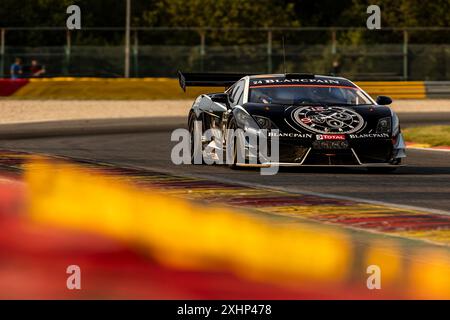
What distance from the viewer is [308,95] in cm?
1730

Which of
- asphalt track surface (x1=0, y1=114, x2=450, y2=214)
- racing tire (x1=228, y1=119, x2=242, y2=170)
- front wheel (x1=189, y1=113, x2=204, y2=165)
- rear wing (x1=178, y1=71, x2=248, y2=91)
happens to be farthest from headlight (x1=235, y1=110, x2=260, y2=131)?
rear wing (x1=178, y1=71, x2=248, y2=91)

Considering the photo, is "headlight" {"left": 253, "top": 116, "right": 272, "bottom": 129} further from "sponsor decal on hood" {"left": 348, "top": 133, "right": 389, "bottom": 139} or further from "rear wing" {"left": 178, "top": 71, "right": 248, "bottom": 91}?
"rear wing" {"left": 178, "top": 71, "right": 248, "bottom": 91}

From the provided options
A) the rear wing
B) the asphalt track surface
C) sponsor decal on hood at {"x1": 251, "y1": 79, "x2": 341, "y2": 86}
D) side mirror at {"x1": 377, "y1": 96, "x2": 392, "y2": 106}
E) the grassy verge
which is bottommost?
the asphalt track surface

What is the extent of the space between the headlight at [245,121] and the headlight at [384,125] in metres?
1.43

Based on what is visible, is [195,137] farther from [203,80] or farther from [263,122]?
[263,122]

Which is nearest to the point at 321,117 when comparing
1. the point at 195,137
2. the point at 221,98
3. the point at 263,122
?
the point at 263,122

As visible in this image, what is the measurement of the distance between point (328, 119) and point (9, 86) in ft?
87.2

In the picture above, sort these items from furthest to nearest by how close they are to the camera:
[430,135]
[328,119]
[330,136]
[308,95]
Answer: [430,135] < [308,95] < [328,119] < [330,136]

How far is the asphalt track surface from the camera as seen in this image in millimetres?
14156

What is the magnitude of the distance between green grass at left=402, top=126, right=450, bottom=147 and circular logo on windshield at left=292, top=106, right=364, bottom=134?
6868 millimetres

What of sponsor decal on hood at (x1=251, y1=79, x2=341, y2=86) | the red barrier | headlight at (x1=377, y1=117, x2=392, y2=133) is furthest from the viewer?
the red barrier

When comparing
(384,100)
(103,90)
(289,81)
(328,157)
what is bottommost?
(328,157)

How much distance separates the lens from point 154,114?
3684cm

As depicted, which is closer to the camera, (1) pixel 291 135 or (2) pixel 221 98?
(1) pixel 291 135
